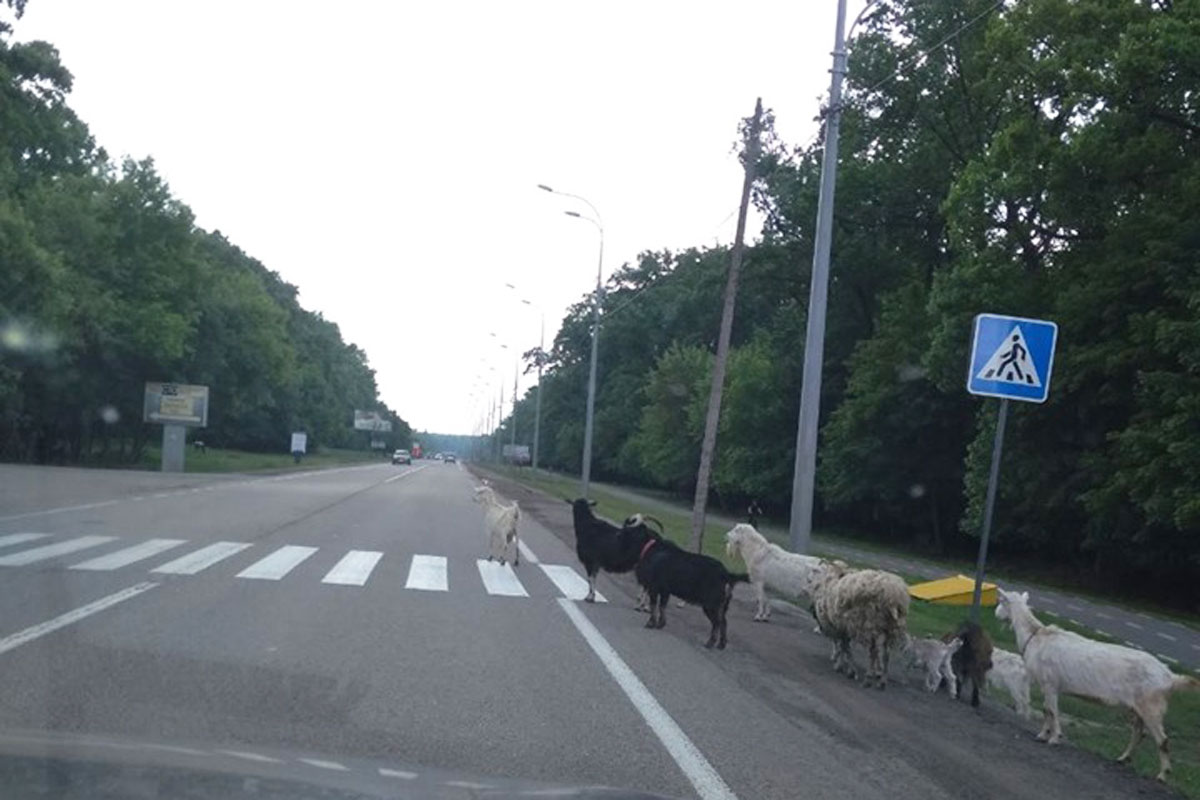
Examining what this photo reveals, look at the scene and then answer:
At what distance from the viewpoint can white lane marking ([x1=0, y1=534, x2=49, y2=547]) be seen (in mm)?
21703

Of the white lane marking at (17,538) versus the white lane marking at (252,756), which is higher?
the white lane marking at (252,756)

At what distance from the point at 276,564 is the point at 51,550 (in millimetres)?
3405

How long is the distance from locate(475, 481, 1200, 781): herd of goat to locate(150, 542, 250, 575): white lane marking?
5.49 meters

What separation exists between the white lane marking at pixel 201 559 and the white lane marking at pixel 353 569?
1785 millimetres

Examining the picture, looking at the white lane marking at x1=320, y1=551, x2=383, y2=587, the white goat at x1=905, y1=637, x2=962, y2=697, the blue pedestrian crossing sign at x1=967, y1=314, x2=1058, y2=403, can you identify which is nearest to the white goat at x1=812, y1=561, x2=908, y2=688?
the white goat at x1=905, y1=637, x2=962, y2=697

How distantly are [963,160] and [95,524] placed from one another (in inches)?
1409

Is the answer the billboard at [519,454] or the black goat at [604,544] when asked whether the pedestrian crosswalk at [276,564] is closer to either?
the black goat at [604,544]

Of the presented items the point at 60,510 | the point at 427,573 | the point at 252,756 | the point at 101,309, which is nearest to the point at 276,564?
the point at 427,573

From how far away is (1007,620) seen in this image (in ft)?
41.4

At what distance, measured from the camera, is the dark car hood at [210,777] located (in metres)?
5.23

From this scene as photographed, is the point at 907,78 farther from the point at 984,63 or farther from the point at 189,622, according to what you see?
the point at 189,622

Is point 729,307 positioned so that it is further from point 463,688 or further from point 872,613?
point 463,688

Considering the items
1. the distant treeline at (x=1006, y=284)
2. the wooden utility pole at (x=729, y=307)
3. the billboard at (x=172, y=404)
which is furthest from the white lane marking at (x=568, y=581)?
the billboard at (x=172, y=404)

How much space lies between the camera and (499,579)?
20953mm
